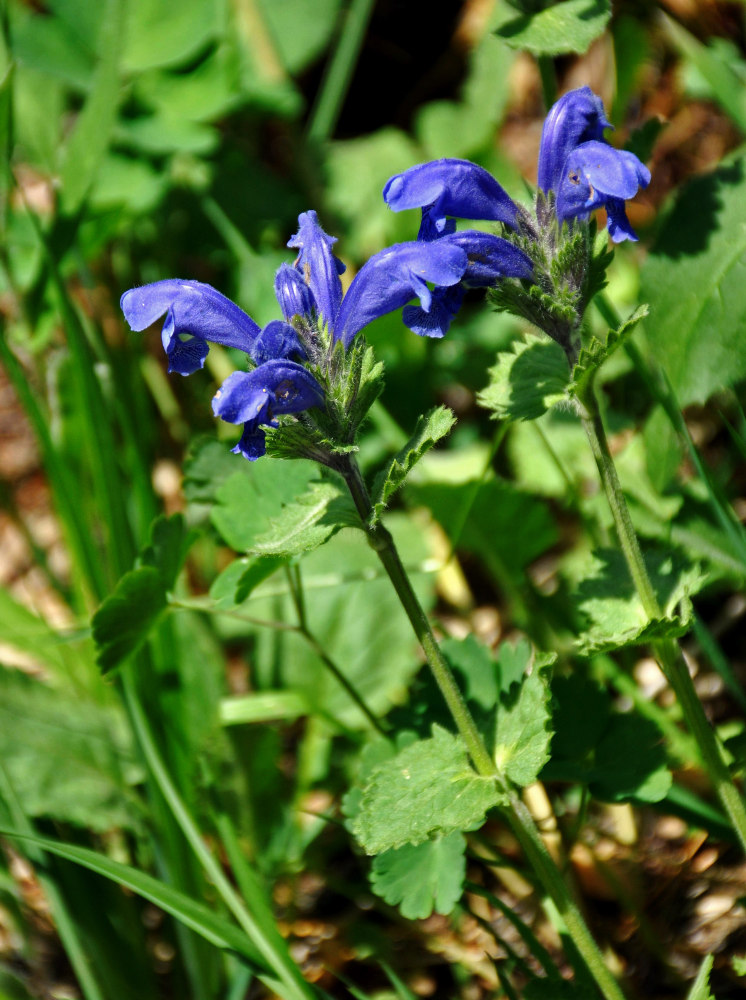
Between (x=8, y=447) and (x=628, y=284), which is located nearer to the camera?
(x=628, y=284)

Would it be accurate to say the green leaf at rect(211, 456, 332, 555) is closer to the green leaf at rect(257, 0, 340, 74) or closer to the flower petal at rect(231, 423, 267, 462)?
the flower petal at rect(231, 423, 267, 462)

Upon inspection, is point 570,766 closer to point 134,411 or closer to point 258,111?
point 134,411

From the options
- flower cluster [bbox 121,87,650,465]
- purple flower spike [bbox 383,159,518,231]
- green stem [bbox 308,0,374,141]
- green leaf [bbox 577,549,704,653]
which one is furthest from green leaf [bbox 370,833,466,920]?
green stem [bbox 308,0,374,141]

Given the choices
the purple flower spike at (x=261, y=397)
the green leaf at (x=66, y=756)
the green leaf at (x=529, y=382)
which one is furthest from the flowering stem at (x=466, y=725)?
the green leaf at (x=66, y=756)

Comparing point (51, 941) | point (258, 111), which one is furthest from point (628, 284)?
point (51, 941)

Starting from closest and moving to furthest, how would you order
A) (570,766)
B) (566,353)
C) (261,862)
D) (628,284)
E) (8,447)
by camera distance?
(566,353) < (570,766) < (261,862) < (628,284) < (8,447)

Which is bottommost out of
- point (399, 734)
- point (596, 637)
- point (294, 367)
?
point (399, 734)

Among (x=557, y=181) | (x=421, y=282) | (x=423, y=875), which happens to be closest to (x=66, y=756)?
(x=423, y=875)
